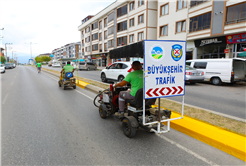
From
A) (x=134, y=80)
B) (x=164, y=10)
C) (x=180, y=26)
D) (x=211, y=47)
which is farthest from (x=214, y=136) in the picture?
(x=164, y=10)

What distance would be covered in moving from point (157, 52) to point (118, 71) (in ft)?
30.1

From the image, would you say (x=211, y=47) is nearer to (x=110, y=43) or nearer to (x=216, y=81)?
(x=216, y=81)

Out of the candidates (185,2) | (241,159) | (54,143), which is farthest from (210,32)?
(54,143)

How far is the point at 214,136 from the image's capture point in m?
3.43

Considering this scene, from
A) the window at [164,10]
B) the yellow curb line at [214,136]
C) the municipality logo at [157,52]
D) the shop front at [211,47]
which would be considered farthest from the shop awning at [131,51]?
the window at [164,10]

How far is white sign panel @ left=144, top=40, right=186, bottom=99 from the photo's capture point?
10.0 feet

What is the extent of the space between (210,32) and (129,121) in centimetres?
1851

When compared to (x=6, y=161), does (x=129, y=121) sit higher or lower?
higher

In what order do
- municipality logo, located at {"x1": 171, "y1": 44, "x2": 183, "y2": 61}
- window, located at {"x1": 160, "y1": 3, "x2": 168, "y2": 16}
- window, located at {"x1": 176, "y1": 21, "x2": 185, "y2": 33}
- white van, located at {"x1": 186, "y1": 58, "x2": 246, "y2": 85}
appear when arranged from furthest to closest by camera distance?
window, located at {"x1": 160, "y1": 3, "x2": 168, "y2": 16}, window, located at {"x1": 176, "y1": 21, "x2": 185, "y2": 33}, white van, located at {"x1": 186, "y1": 58, "x2": 246, "y2": 85}, municipality logo, located at {"x1": 171, "y1": 44, "x2": 183, "y2": 61}

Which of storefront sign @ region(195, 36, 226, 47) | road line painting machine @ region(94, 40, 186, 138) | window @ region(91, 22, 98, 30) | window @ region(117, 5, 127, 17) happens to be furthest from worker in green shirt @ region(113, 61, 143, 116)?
window @ region(91, 22, 98, 30)

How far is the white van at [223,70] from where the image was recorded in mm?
11245

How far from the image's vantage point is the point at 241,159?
2.92m

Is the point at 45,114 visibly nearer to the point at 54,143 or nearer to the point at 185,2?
the point at 54,143

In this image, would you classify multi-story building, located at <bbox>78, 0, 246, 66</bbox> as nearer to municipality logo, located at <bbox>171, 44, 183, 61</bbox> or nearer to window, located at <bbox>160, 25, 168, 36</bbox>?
window, located at <bbox>160, 25, 168, 36</bbox>
